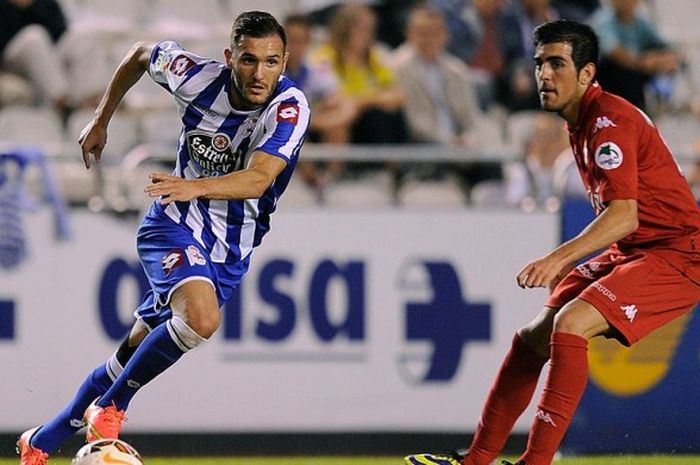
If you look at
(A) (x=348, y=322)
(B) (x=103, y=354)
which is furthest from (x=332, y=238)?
(B) (x=103, y=354)

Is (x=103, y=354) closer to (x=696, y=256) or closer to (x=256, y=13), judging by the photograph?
(x=256, y=13)

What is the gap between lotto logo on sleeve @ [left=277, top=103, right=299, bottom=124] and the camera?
6.49 metres

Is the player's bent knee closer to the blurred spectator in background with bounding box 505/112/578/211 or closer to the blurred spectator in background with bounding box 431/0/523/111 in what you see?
the blurred spectator in background with bounding box 505/112/578/211

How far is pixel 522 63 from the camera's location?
1156cm

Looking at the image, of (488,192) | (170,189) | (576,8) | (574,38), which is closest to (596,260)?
(574,38)

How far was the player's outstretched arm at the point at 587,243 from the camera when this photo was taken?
19.7ft

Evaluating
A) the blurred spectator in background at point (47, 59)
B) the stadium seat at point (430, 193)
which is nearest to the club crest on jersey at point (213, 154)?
the stadium seat at point (430, 193)

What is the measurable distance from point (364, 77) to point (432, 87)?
19.9 inches

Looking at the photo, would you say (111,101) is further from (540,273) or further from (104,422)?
(540,273)

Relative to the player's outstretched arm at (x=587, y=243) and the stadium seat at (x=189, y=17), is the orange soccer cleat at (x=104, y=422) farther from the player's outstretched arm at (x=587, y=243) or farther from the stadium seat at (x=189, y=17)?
the stadium seat at (x=189, y=17)

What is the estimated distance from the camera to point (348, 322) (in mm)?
9078

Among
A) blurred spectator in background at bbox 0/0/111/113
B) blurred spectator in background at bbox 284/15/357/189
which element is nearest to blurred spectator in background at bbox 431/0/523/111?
blurred spectator in background at bbox 284/15/357/189

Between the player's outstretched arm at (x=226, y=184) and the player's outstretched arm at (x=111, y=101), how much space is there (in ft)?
3.06

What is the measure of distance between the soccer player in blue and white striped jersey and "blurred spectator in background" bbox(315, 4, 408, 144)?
354 centimetres
